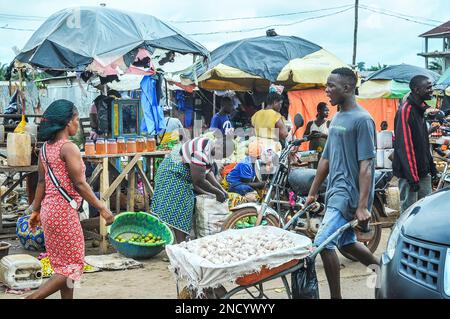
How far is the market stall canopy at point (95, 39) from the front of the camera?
811 cm

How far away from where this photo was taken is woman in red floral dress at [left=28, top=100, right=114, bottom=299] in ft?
15.9

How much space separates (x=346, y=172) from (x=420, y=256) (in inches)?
53.4

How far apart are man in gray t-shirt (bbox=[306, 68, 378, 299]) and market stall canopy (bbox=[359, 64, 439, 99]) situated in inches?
492

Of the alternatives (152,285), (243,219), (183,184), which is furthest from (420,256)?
(183,184)

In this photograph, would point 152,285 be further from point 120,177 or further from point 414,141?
point 414,141

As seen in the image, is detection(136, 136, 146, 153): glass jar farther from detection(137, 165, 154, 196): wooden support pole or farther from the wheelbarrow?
the wheelbarrow

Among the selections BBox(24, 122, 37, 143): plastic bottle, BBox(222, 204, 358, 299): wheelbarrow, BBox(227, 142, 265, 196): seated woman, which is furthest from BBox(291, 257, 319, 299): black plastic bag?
BBox(24, 122, 37, 143): plastic bottle

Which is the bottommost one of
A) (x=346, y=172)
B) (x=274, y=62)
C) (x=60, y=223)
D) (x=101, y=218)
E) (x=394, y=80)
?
(x=101, y=218)

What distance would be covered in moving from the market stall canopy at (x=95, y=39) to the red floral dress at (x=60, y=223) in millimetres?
3446

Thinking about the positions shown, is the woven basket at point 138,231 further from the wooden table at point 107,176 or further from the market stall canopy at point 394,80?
the market stall canopy at point 394,80

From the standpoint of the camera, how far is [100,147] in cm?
808
